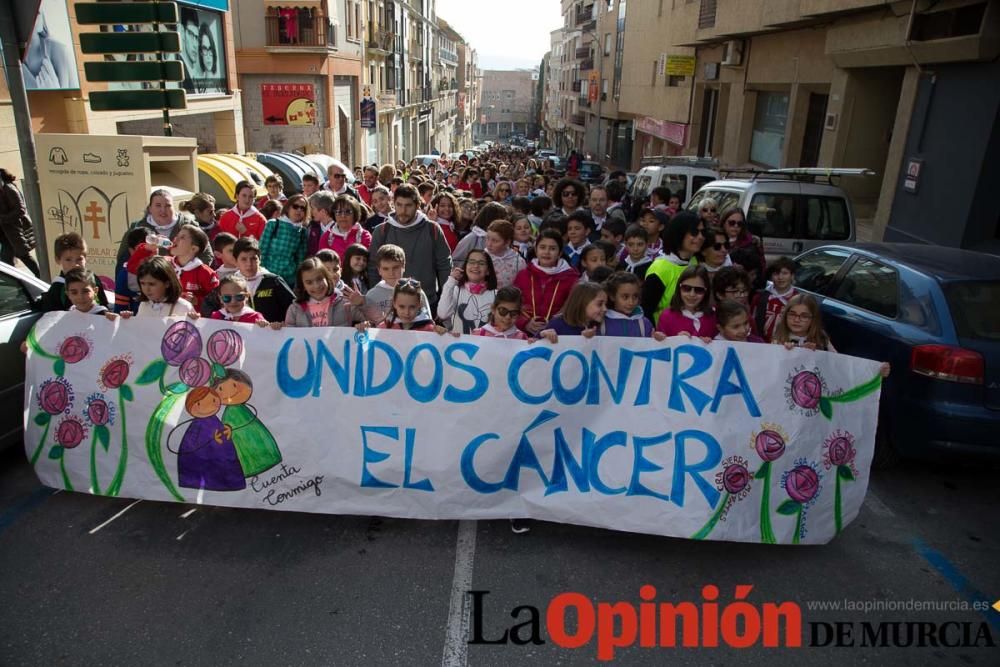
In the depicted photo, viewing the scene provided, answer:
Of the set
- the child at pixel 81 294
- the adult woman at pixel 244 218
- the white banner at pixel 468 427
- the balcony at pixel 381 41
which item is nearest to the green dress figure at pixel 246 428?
the white banner at pixel 468 427

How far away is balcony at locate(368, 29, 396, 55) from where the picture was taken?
3791cm

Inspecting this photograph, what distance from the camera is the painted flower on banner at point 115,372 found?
→ 4.28 metres

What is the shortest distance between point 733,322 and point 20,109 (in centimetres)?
627

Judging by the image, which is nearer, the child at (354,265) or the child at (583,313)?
the child at (583,313)

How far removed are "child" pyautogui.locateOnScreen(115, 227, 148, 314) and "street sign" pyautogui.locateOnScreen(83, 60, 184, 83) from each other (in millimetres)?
2326

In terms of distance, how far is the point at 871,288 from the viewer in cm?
525

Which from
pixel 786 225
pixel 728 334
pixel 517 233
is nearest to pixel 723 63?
pixel 786 225

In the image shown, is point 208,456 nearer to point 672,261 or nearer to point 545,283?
point 545,283

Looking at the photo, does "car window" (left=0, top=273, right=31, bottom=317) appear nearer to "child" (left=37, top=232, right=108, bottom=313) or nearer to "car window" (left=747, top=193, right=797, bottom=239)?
"child" (left=37, top=232, right=108, bottom=313)

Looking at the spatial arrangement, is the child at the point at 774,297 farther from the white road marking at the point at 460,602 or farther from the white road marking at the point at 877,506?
the white road marking at the point at 460,602

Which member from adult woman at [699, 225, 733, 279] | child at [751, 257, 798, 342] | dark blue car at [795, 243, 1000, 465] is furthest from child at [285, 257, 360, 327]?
dark blue car at [795, 243, 1000, 465]

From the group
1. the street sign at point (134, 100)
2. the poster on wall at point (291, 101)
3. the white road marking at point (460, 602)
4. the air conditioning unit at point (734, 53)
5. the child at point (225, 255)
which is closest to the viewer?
the white road marking at point (460, 602)

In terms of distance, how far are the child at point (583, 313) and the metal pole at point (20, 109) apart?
16.9ft

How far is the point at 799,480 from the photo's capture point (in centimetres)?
396
